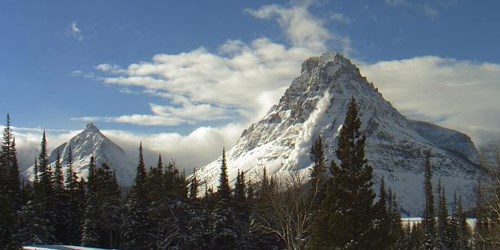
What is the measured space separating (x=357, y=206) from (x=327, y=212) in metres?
2.03

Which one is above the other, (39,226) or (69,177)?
(69,177)

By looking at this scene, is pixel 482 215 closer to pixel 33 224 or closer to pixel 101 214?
pixel 101 214

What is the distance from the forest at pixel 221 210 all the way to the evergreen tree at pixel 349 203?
6cm

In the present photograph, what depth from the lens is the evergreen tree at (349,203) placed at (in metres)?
35.2

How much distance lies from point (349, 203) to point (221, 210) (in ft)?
108

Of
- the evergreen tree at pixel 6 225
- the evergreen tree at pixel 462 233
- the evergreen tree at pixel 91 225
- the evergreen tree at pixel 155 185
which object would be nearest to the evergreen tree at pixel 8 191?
the evergreen tree at pixel 6 225

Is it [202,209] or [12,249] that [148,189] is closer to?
[202,209]

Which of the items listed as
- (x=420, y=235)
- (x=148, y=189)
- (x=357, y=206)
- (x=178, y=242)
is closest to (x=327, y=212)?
(x=357, y=206)

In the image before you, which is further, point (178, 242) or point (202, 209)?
point (202, 209)

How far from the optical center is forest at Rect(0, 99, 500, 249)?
35.6 meters

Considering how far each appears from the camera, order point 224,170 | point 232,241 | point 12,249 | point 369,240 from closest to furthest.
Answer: point 12,249 < point 369,240 < point 232,241 < point 224,170

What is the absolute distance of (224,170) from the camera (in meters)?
73.3

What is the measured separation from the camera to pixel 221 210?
2625 inches

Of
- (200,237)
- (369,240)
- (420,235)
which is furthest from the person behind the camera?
(420,235)
